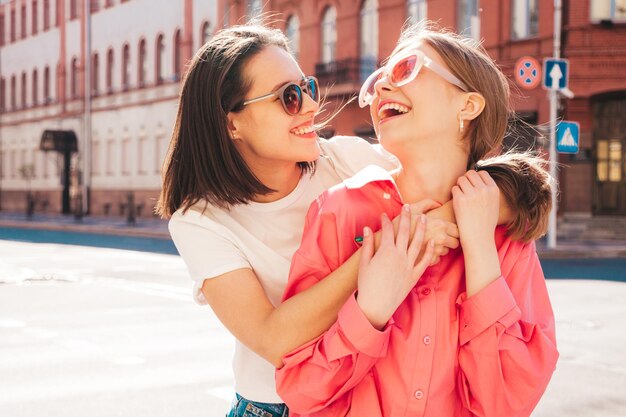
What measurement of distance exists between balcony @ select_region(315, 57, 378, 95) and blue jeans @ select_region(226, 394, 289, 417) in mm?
26073

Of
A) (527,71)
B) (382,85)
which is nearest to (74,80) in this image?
(527,71)

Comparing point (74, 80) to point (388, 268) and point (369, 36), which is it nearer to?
point (369, 36)

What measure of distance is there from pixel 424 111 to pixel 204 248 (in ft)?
2.10

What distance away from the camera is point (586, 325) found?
887cm

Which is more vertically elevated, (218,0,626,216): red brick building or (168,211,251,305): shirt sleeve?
→ (218,0,626,216): red brick building

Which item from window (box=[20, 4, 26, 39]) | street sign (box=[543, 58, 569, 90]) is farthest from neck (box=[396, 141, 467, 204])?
window (box=[20, 4, 26, 39])

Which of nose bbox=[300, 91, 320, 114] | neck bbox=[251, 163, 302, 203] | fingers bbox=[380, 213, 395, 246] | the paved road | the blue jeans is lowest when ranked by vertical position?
the paved road

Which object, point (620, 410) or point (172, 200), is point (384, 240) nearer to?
point (172, 200)

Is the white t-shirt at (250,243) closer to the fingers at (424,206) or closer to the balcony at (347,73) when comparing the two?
the fingers at (424,206)

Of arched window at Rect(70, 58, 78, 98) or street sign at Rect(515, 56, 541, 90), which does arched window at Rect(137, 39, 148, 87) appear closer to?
arched window at Rect(70, 58, 78, 98)

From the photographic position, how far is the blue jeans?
2.25m

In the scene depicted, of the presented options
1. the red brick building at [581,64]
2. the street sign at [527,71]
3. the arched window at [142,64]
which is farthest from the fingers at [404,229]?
the arched window at [142,64]

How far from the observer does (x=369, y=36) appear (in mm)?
29344

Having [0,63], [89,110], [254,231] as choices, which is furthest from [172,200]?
[0,63]
